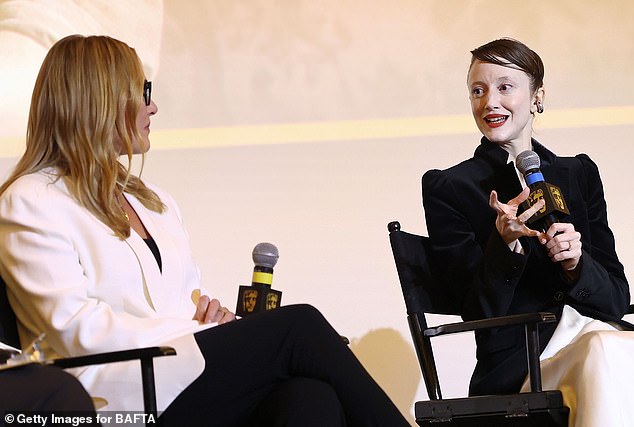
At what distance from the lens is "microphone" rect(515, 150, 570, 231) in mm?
2281

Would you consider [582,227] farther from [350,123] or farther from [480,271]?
[350,123]

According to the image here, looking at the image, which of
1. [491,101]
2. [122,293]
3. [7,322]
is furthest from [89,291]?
[491,101]

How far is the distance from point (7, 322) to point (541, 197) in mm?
1105

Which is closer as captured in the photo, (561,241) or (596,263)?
(561,241)

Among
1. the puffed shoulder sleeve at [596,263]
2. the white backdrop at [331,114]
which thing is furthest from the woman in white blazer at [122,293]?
the white backdrop at [331,114]

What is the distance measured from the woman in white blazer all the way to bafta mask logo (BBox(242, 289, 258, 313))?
0.07 m

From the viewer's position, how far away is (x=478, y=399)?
7.54 feet

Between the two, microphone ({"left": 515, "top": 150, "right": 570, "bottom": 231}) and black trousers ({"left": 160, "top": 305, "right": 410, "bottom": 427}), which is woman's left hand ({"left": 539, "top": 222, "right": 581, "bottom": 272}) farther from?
black trousers ({"left": 160, "top": 305, "right": 410, "bottom": 427})

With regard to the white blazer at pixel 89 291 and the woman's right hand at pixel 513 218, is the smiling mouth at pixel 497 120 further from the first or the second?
the white blazer at pixel 89 291

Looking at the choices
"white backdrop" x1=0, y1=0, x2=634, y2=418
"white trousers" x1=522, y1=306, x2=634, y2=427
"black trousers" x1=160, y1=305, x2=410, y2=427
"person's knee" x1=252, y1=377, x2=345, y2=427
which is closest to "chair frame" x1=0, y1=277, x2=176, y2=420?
"black trousers" x1=160, y1=305, x2=410, y2=427

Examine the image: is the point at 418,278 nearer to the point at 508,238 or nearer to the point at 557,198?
the point at 508,238

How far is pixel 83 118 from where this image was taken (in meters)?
2.14

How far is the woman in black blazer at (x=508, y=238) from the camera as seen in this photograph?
2.46 meters

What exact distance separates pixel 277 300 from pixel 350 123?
1.30m
